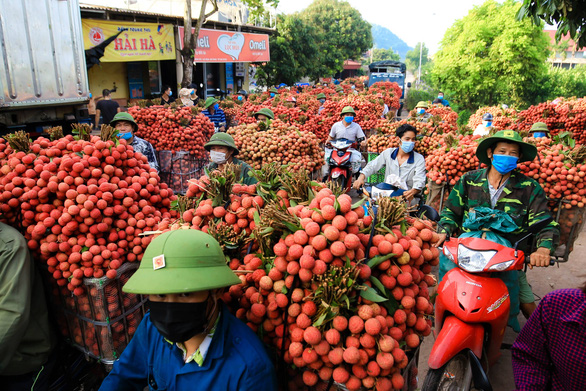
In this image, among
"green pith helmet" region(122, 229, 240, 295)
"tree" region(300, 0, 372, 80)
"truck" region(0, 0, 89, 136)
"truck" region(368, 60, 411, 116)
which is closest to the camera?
"green pith helmet" region(122, 229, 240, 295)

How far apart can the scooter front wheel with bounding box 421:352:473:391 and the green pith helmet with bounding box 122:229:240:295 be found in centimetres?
171

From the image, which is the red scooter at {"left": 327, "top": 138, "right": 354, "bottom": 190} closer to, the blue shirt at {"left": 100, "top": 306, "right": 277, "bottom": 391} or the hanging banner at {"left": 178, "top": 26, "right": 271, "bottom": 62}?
the blue shirt at {"left": 100, "top": 306, "right": 277, "bottom": 391}

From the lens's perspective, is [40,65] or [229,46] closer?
[40,65]

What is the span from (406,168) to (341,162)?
186cm

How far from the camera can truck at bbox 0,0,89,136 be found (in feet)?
18.7

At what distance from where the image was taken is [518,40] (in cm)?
1870

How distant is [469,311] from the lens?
2.66 m

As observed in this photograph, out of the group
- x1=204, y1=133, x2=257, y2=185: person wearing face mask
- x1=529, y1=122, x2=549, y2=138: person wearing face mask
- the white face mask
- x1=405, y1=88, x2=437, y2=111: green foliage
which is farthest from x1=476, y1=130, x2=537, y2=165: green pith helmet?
x1=405, y1=88, x2=437, y2=111: green foliage

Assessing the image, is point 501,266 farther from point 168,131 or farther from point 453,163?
point 168,131

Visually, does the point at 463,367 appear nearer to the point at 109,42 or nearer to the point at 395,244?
the point at 395,244

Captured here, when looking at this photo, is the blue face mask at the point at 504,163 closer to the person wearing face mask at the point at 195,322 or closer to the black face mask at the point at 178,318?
the person wearing face mask at the point at 195,322

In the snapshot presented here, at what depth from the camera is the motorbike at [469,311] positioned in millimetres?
2586

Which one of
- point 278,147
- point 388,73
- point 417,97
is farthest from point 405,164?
point 417,97

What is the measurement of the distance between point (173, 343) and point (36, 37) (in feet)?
21.3
